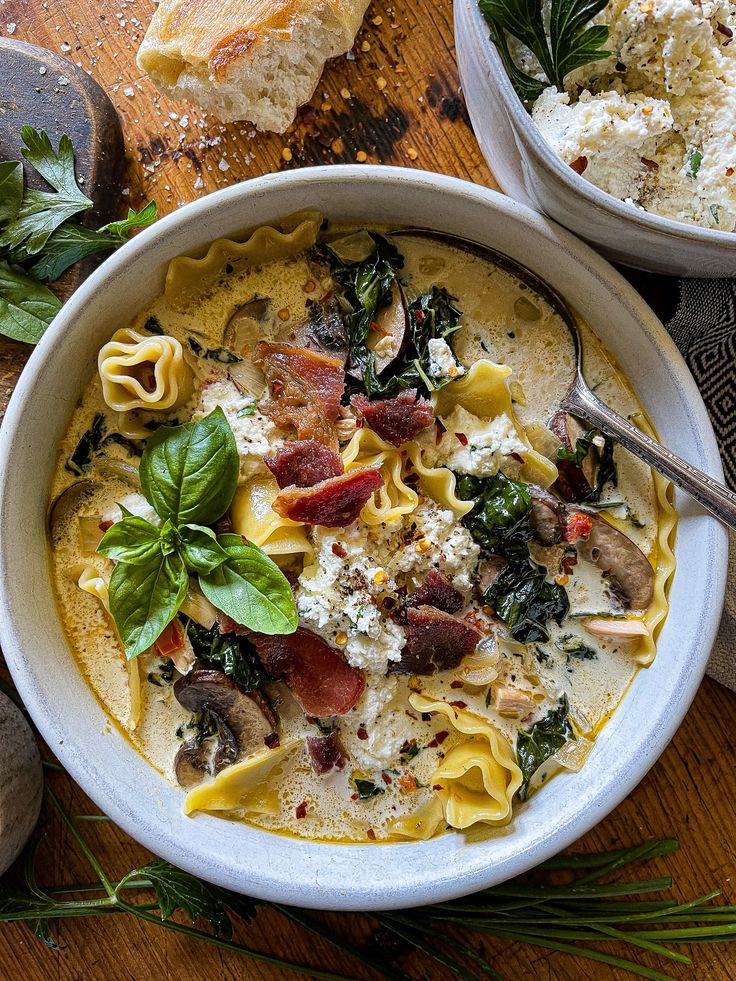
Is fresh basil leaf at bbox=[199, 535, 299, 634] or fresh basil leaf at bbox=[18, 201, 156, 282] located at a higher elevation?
fresh basil leaf at bbox=[18, 201, 156, 282]

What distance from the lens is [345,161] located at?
12.0 ft

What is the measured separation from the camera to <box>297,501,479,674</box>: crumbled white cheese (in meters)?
3.11

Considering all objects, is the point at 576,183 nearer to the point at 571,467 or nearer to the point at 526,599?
the point at 571,467

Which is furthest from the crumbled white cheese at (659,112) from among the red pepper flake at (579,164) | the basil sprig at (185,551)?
the basil sprig at (185,551)

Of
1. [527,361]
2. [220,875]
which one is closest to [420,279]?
[527,361]

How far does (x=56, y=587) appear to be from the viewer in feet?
11.4

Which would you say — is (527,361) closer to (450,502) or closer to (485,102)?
(450,502)

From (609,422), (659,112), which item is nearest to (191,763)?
(609,422)

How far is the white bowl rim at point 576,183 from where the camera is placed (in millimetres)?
2721

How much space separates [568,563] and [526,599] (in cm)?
25

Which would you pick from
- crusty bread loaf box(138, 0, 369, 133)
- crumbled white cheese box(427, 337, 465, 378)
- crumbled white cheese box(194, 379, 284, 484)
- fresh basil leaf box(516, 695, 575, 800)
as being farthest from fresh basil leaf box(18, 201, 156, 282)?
fresh basil leaf box(516, 695, 575, 800)

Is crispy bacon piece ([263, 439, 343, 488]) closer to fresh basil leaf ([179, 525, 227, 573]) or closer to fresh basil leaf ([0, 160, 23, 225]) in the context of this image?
fresh basil leaf ([179, 525, 227, 573])

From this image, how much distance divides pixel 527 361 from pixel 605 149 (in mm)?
904

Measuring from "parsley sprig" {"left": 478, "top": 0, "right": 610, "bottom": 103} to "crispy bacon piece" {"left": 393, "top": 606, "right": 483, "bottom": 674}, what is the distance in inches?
73.1
